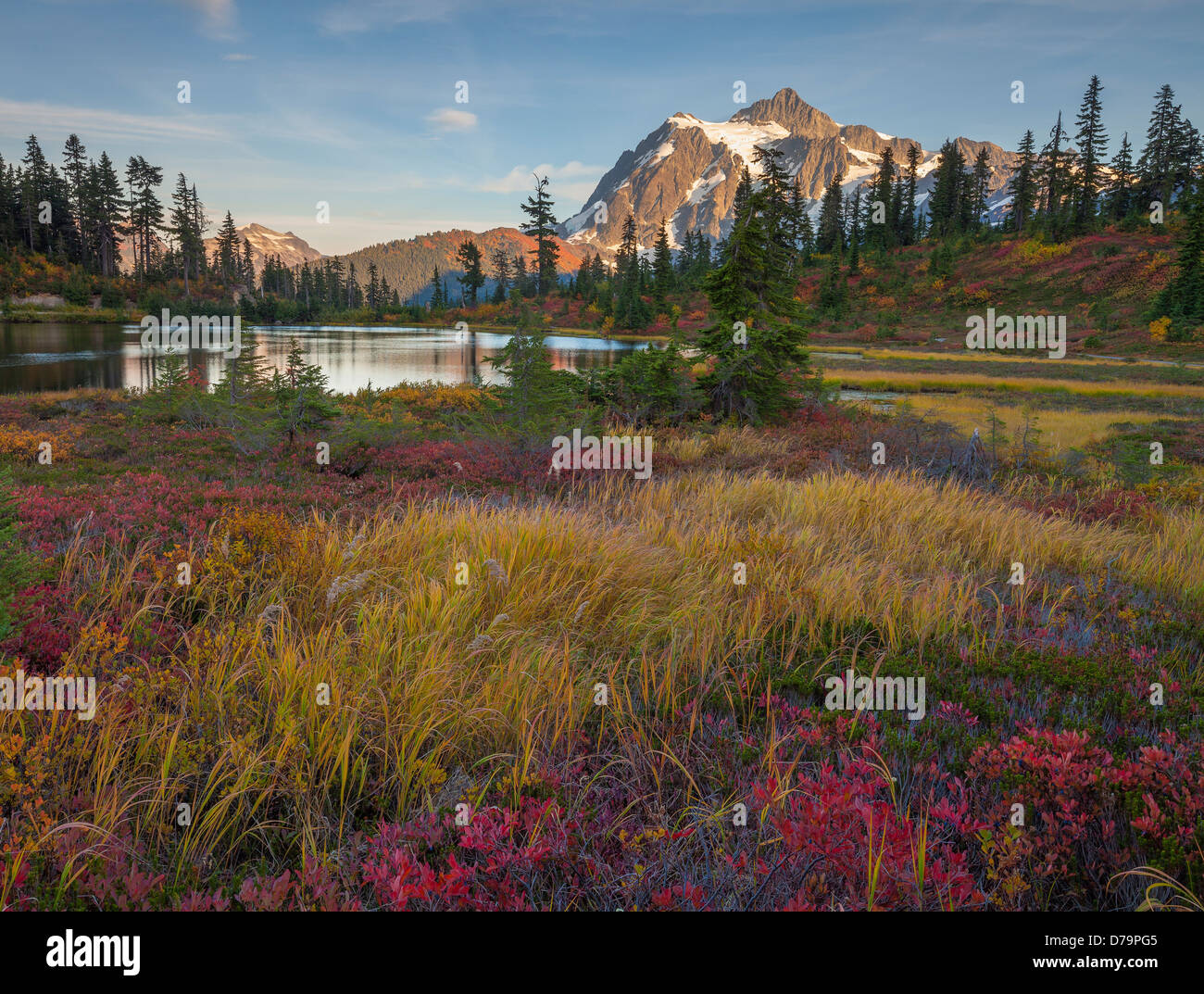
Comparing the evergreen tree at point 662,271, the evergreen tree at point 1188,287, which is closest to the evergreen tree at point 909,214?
the evergreen tree at point 662,271

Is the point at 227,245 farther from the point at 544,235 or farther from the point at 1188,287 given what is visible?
the point at 1188,287

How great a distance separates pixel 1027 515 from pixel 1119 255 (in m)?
64.2

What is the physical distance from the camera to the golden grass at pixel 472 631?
277 centimetres

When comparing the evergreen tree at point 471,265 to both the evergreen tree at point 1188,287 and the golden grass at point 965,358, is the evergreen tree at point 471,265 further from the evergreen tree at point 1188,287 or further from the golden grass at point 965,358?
the evergreen tree at point 1188,287

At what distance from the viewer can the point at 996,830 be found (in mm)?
2676

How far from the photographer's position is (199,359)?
37562mm

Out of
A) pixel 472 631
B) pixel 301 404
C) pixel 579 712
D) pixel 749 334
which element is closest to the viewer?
pixel 579 712

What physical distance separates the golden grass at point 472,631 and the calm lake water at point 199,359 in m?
12.7

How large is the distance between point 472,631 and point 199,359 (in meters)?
41.3

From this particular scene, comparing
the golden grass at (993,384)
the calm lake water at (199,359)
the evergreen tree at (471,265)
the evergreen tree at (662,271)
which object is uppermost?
the evergreen tree at (471,265)

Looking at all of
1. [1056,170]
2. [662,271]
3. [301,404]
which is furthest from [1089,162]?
[301,404]

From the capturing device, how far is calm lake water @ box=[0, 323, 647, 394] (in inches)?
1119
